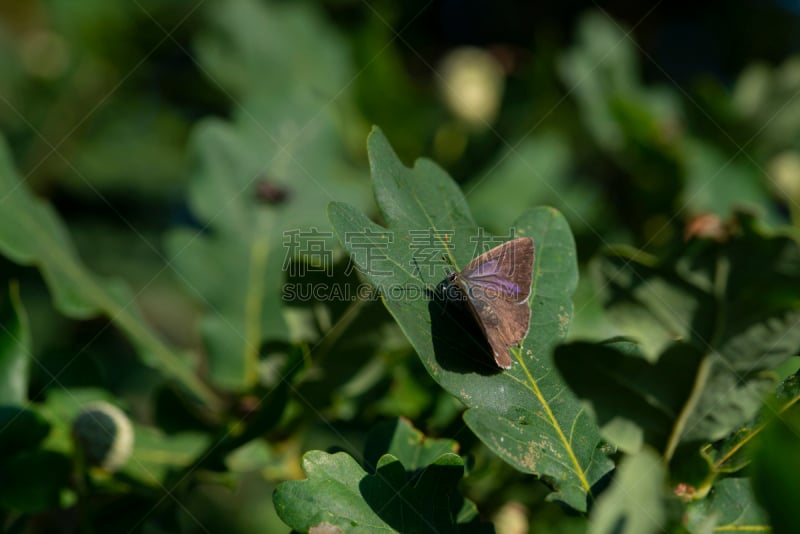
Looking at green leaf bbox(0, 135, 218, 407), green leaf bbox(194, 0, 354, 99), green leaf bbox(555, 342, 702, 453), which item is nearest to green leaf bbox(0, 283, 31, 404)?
green leaf bbox(0, 135, 218, 407)

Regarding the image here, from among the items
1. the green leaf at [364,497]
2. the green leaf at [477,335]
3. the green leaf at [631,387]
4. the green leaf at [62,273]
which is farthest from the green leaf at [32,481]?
the green leaf at [631,387]

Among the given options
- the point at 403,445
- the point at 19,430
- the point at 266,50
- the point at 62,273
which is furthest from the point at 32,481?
the point at 266,50

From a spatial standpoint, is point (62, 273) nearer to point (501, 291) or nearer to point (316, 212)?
point (316, 212)

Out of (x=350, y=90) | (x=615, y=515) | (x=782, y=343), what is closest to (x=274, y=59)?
(x=350, y=90)

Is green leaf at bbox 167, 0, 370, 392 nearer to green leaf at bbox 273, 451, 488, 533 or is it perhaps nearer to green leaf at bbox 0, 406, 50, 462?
green leaf at bbox 0, 406, 50, 462

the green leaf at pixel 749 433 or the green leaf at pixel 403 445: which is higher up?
the green leaf at pixel 749 433

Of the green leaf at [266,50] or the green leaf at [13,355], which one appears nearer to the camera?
the green leaf at [13,355]

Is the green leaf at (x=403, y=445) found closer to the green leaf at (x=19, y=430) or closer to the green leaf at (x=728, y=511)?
the green leaf at (x=728, y=511)
